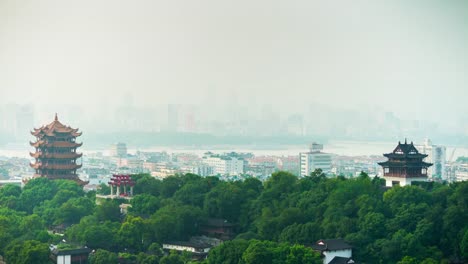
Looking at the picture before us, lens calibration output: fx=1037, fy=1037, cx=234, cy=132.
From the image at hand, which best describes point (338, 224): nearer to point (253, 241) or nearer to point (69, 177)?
point (253, 241)

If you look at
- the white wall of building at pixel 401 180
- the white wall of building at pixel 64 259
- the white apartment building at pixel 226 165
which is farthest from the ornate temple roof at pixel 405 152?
the white apartment building at pixel 226 165

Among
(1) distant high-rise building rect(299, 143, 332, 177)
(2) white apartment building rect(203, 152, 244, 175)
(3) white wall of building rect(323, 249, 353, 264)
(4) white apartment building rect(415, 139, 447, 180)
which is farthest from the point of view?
(2) white apartment building rect(203, 152, 244, 175)

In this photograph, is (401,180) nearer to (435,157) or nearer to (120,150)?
(435,157)

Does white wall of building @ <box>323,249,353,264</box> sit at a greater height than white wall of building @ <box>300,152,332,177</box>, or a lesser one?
lesser

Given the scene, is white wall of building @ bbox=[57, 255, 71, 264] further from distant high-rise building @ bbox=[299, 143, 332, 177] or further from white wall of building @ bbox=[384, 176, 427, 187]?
distant high-rise building @ bbox=[299, 143, 332, 177]

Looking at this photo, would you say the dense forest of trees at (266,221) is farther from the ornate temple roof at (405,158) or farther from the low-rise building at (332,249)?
the ornate temple roof at (405,158)

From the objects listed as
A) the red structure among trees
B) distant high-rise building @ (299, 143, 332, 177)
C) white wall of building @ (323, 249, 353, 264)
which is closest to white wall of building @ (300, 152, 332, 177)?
distant high-rise building @ (299, 143, 332, 177)

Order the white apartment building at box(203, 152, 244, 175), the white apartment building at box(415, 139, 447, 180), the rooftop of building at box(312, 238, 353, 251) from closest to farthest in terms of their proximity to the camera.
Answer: the rooftop of building at box(312, 238, 353, 251)
the white apartment building at box(415, 139, 447, 180)
the white apartment building at box(203, 152, 244, 175)
